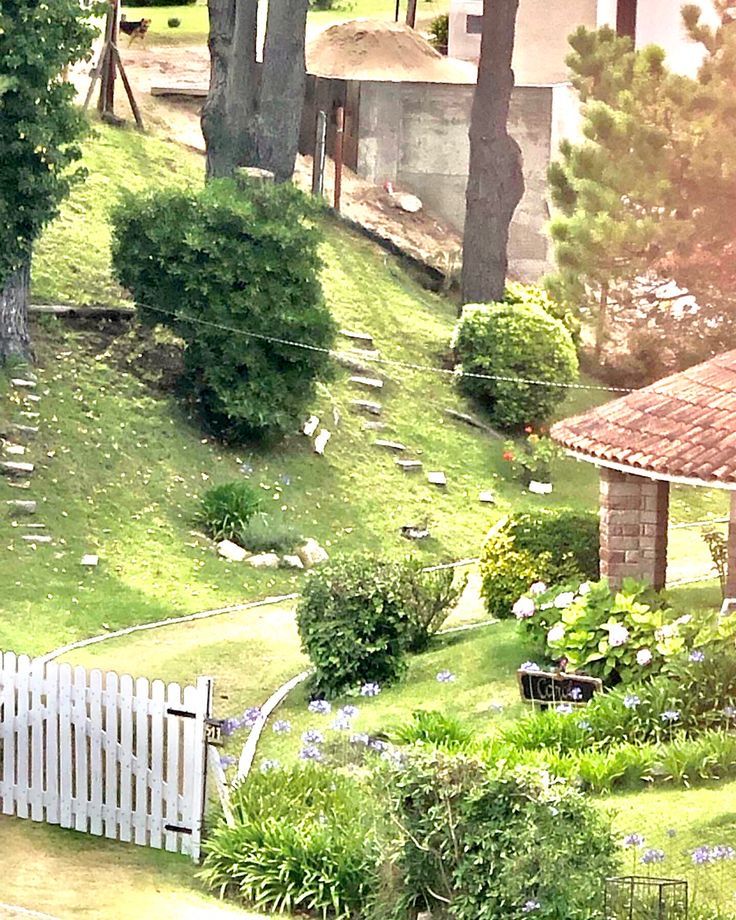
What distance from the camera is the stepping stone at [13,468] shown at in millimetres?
23703

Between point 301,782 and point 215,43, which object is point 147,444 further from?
point 301,782

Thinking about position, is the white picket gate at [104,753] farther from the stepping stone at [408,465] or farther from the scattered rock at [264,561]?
the stepping stone at [408,465]

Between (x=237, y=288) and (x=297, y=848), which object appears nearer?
(x=297, y=848)

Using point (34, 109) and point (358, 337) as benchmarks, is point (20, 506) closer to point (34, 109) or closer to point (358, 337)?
point (34, 109)

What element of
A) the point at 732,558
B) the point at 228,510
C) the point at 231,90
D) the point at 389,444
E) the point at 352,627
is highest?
the point at 231,90

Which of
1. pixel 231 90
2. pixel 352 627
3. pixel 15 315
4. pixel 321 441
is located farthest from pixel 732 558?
pixel 231 90

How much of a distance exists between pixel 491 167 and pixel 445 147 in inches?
270

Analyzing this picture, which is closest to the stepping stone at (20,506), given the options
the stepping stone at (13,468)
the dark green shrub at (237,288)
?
the stepping stone at (13,468)

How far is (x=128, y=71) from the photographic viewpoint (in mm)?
42719

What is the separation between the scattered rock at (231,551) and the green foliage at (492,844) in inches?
490

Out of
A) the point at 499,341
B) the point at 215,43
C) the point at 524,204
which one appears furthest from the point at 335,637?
the point at 524,204

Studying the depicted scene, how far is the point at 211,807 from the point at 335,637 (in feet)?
14.7

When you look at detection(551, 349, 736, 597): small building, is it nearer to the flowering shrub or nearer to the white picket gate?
the flowering shrub

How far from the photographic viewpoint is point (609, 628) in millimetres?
16375
